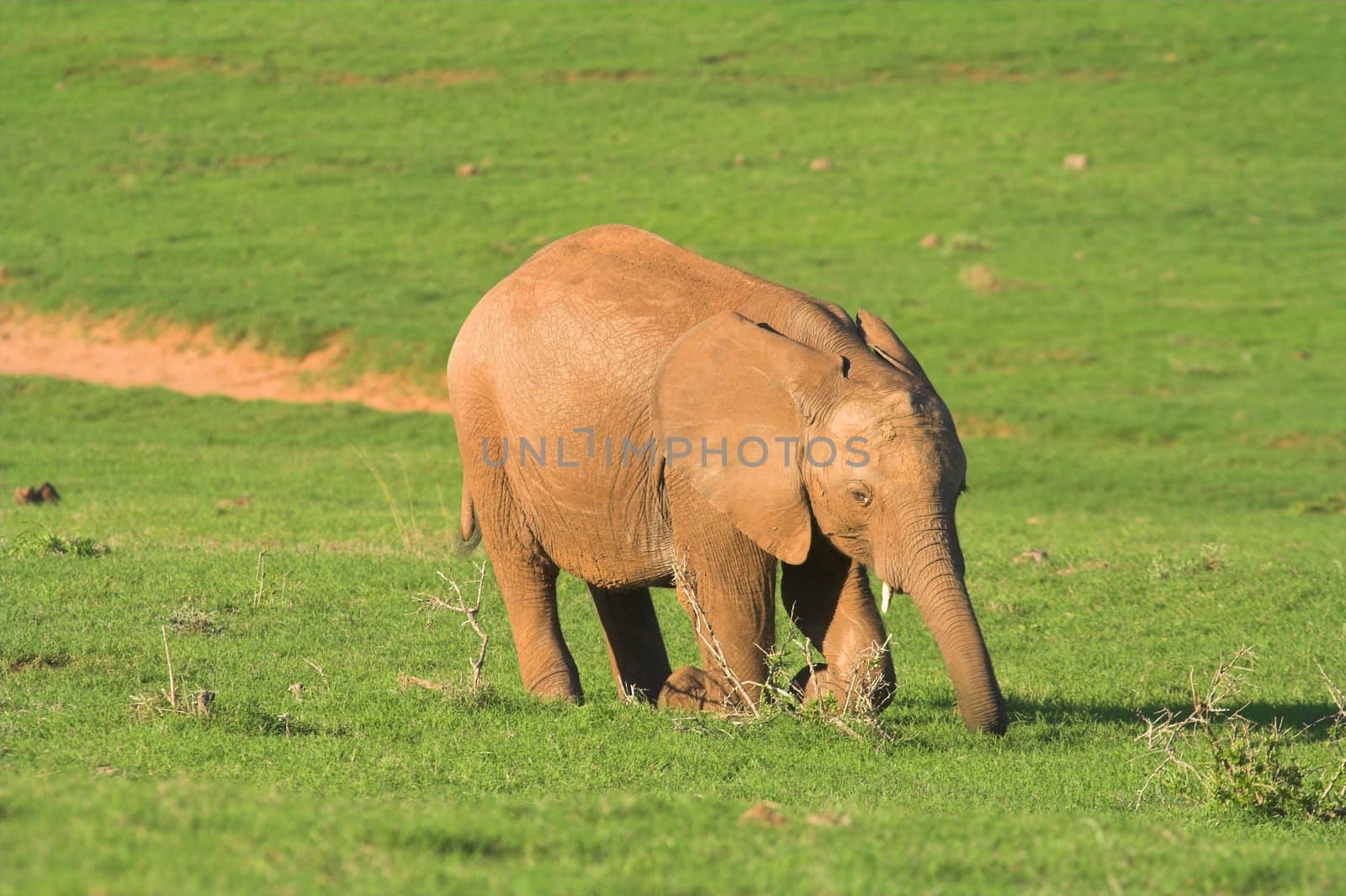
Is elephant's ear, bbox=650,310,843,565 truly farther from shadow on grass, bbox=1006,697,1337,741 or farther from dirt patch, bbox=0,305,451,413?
dirt patch, bbox=0,305,451,413

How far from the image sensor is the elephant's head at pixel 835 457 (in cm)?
782

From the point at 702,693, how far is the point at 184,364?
20333 millimetres

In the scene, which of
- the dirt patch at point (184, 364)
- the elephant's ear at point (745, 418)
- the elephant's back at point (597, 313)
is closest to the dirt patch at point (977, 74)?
the dirt patch at point (184, 364)

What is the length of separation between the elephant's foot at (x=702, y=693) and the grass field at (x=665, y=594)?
25 cm

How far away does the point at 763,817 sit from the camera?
19.7 ft

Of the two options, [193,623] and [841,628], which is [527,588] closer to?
[841,628]

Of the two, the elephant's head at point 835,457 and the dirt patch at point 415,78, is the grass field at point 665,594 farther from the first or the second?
the elephant's head at point 835,457

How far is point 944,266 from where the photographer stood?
31.6m

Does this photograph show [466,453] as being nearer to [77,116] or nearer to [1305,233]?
[1305,233]

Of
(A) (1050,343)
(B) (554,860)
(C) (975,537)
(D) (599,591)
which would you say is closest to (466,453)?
(D) (599,591)

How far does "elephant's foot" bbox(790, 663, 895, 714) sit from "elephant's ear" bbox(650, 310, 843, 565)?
2.47 feet

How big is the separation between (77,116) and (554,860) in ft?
137

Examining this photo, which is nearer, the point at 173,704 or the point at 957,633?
the point at 957,633

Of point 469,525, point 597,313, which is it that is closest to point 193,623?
point 469,525
